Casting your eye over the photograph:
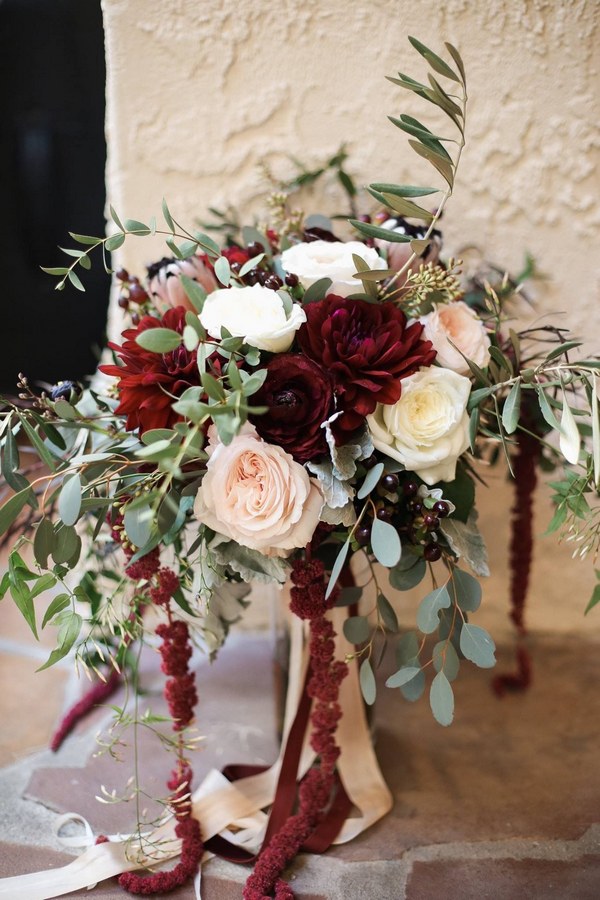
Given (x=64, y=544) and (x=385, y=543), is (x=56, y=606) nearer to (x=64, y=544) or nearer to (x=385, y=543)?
(x=64, y=544)

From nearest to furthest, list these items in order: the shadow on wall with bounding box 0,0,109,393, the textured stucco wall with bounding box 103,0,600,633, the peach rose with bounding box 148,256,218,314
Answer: the peach rose with bounding box 148,256,218,314 < the textured stucco wall with bounding box 103,0,600,633 < the shadow on wall with bounding box 0,0,109,393

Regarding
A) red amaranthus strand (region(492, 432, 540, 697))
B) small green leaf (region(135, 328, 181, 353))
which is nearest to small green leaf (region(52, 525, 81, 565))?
small green leaf (region(135, 328, 181, 353))

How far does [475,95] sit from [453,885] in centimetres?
88

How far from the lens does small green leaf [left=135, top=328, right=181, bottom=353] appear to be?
472 mm

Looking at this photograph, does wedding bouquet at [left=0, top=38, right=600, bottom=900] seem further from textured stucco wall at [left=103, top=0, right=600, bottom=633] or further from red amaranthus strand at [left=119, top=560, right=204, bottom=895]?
textured stucco wall at [left=103, top=0, right=600, bottom=633]

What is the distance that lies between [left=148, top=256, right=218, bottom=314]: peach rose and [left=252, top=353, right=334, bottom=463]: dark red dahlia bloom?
18 cm

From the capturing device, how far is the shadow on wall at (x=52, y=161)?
1156 mm

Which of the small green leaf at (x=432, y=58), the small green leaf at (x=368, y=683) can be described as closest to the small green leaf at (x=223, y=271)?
the small green leaf at (x=432, y=58)

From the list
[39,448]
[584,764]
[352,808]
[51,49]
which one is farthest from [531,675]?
[51,49]

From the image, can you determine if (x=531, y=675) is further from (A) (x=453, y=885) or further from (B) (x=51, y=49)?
(B) (x=51, y=49)

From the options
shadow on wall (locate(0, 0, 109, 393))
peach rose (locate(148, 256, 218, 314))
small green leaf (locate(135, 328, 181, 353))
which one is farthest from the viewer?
shadow on wall (locate(0, 0, 109, 393))

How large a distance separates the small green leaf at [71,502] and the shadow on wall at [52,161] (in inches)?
28.2

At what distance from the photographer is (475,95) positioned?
0.89m

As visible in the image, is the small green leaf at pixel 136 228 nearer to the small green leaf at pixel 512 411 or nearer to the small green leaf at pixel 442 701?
the small green leaf at pixel 512 411
